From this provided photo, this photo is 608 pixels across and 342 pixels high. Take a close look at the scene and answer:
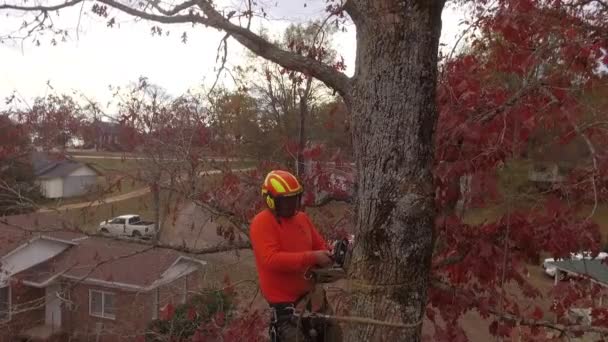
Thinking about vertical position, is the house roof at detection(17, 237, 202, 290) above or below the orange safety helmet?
below

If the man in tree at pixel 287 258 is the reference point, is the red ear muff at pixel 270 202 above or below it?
above

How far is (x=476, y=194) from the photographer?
11.4 feet

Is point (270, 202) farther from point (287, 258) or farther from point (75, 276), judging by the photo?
point (75, 276)

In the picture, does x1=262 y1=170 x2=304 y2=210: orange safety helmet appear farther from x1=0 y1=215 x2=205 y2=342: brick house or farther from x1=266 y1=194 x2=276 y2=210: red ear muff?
x1=0 y1=215 x2=205 y2=342: brick house

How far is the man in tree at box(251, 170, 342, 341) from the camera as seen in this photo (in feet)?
11.3

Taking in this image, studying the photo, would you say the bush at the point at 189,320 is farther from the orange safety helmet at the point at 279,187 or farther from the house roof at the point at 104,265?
the orange safety helmet at the point at 279,187

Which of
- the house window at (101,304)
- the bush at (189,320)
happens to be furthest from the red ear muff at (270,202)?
the house window at (101,304)

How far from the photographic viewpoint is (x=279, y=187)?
355 cm

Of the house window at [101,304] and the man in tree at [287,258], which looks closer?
the man in tree at [287,258]

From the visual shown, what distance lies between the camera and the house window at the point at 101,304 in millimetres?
17719

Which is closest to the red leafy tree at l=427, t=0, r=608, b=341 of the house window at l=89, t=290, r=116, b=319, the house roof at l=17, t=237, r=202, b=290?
the house roof at l=17, t=237, r=202, b=290

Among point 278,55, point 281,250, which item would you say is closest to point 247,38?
point 278,55

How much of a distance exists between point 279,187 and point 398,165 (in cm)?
98

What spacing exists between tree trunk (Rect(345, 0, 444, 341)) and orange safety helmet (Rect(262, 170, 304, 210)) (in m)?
0.75
